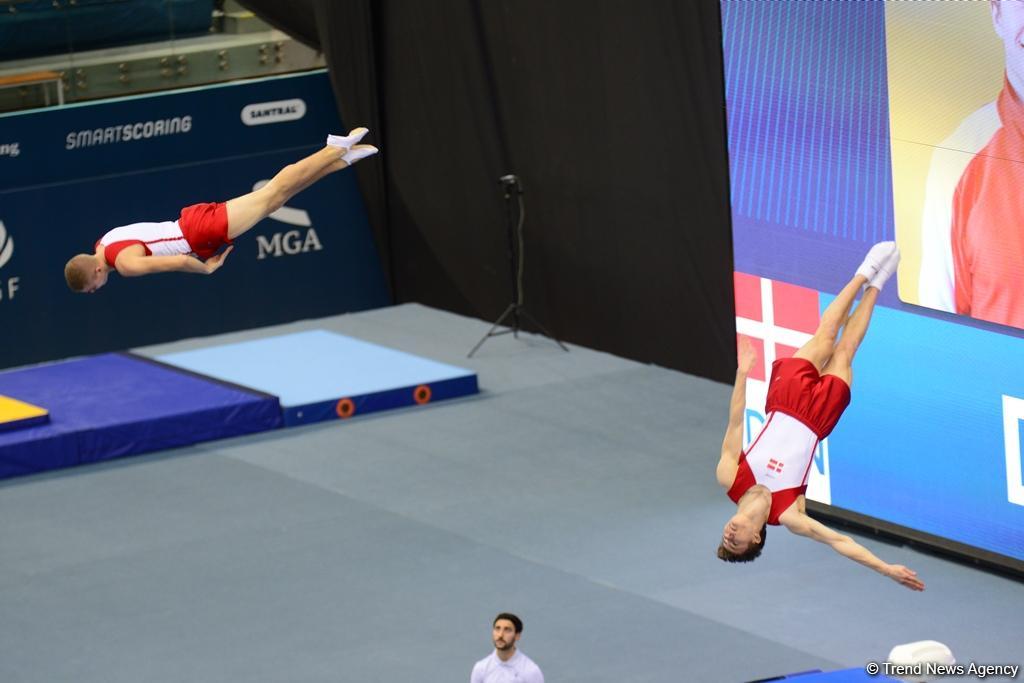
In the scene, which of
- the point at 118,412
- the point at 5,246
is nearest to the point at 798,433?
the point at 118,412

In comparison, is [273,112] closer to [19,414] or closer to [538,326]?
[538,326]

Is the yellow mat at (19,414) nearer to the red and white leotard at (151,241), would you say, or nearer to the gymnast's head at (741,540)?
the red and white leotard at (151,241)

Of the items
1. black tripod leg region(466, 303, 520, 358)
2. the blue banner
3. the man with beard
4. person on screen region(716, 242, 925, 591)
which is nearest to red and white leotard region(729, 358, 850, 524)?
person on screen region(716, 242, 925, 591)

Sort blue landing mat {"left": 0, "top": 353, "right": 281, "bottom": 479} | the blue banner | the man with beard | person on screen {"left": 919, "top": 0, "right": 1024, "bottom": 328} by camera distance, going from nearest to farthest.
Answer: the man with beard
person on screen {"left": 919, "top": 0, "right": 1024, "bottom": 328}
blue landing mat {"left": 0, "top": 353, "right": 281, "bottom": 479}
the blue banner

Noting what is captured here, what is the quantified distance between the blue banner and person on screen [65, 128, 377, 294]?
293 inches

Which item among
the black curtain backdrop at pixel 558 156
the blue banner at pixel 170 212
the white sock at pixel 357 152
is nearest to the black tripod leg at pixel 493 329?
the black curtain backdrop at pixel 558 156

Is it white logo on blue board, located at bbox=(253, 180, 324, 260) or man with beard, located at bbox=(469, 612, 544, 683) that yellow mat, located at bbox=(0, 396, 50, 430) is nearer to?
white logo on blue board, located at bbox=(253, 180, 324, 260)

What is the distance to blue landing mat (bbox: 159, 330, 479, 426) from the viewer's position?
13070mm

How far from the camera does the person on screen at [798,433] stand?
7.24 meters

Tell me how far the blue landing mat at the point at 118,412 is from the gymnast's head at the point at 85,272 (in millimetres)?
5041

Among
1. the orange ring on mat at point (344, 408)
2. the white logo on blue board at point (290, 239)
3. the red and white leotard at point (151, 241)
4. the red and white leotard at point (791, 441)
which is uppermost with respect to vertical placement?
the red and white leotard at point (151, 241)

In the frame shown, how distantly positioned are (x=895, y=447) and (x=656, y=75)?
402 cm

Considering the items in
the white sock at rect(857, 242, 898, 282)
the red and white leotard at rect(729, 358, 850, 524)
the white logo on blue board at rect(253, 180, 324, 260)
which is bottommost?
the white logo on blue board at rect(253, 180, 324, 260)

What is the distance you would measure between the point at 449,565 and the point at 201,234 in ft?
11.9
